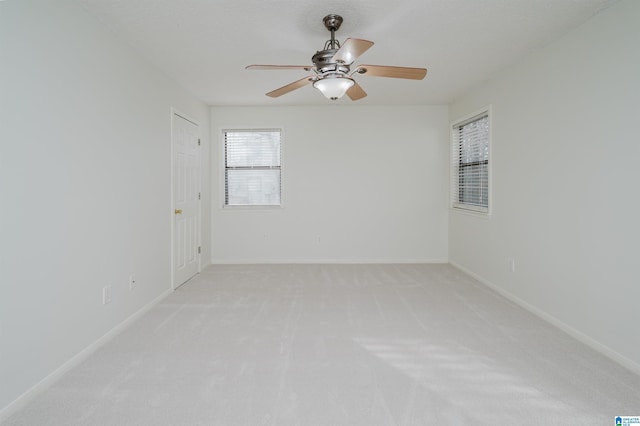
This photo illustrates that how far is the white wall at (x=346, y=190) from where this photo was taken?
5.25 metres

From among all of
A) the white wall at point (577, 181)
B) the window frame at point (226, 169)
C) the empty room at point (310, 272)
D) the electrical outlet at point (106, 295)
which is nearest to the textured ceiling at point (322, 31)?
the empty room at point (310, 272)

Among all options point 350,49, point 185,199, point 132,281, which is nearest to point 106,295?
point 132,281

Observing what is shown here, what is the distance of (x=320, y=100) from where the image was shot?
4.88 meters

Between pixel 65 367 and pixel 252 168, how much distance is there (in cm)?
362

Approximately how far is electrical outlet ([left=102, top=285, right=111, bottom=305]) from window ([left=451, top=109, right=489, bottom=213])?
12.8 feet

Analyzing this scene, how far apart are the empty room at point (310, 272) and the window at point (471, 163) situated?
0.06 metres

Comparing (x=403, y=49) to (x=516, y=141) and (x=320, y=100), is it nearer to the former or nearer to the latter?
(x=516, y=141)

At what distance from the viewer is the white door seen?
396 cm

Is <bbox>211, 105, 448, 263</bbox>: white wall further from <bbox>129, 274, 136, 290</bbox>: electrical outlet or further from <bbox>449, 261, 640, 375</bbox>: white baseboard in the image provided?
<bbox>129, 274, 136, 290</bbox>: electrical outlet

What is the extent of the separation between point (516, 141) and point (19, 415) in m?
4.20

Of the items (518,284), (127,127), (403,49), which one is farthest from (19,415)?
(518,284)

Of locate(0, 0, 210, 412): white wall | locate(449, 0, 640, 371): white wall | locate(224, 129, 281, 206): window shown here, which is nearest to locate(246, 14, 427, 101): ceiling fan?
locate(0, 0, 210, 412): white wall

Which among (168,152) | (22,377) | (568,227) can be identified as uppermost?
(168,152)

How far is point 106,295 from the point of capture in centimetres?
262
